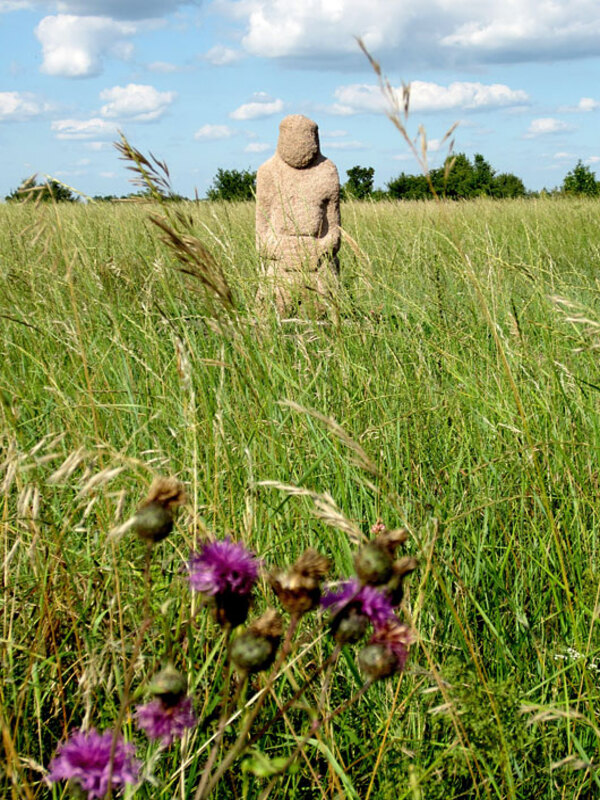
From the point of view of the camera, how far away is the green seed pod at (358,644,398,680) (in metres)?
0.69

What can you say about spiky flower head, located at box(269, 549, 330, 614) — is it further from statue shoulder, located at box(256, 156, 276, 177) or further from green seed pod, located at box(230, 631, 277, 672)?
statue shoulder, located at box(256, 156, 276, 177)

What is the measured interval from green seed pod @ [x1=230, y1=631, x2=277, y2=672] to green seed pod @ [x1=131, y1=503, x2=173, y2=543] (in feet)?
0.42

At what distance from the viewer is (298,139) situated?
5.20 m

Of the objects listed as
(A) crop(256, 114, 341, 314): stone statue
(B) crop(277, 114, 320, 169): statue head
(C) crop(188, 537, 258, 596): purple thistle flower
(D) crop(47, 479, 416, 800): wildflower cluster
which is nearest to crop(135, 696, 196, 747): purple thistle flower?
(D) crop(47, 479, 416, 800): wildflower cluster

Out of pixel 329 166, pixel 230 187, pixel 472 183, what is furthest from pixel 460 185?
pixel 329 166

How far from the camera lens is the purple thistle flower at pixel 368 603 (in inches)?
28.0

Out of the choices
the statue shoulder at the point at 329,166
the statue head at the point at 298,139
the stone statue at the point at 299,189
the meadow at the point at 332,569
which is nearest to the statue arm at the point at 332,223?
the stone statue at the point at 299,189

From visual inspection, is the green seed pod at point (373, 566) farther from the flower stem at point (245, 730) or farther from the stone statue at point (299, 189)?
the stone statue at point (299, 189)

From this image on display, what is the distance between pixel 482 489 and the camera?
185 centimetres

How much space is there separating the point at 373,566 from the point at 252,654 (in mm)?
136

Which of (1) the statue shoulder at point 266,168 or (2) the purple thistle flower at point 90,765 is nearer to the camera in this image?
(2) the purple thistle flower at point 90,765

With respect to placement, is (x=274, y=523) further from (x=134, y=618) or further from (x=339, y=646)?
(x=339, y=646)

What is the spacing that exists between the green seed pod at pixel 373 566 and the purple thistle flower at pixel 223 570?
10 cm

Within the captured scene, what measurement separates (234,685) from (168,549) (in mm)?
383
